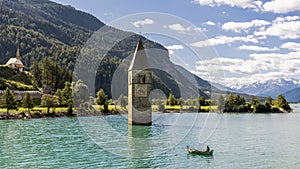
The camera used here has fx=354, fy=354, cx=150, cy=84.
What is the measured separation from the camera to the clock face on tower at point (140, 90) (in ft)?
216

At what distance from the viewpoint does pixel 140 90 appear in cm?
6600

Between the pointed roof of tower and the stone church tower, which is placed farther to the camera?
the pointed roof of tower

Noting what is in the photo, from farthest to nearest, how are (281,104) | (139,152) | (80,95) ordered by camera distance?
(281,104), (80,95), (139,152)

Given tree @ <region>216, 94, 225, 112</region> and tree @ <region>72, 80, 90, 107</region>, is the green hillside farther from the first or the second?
tree @ <region>216, 94, 225, 112</region>

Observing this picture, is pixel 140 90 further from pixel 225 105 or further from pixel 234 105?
pixel 234 105

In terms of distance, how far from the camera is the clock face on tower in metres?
65.8

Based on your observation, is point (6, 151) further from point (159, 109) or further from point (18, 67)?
point (18, 67)

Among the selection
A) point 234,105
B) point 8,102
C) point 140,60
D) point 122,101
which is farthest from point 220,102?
point 8,102

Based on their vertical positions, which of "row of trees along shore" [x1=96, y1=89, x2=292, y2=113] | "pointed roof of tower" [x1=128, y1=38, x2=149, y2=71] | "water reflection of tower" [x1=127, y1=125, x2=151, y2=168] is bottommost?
"water reflection of tower" [x1=127, y1=125, x2=151, y2=168]

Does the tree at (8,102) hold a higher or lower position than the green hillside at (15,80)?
lower

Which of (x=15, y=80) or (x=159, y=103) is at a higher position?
(x=15, y=80)

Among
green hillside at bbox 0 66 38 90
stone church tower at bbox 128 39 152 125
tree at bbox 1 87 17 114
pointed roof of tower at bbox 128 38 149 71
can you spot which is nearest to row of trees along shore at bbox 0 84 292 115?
tree at bbox 1 87 17 114

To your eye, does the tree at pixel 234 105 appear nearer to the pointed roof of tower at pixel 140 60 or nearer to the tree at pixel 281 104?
the tree at pixel 281 104

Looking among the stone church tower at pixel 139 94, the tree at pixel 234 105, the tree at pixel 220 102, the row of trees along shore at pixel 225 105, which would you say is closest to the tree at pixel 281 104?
the row of trees along shore at pixel 225 105
